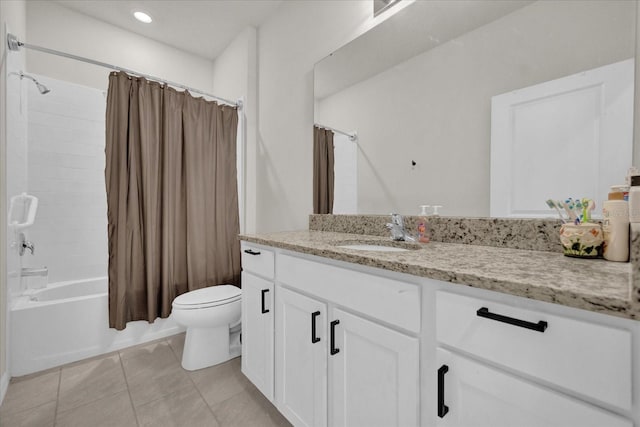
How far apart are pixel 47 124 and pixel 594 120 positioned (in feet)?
11.5

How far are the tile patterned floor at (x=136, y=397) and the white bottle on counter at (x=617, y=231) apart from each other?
1471 mm

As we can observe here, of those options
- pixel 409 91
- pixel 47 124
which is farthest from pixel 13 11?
pixel 409 91

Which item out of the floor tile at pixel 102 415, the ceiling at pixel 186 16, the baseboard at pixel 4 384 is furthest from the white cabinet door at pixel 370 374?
the ceiling at pixel 186 16

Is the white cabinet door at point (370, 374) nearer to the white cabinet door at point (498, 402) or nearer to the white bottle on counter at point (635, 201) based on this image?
the white cabinet door at point (498, 402)

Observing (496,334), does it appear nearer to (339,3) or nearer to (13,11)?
(339,3)

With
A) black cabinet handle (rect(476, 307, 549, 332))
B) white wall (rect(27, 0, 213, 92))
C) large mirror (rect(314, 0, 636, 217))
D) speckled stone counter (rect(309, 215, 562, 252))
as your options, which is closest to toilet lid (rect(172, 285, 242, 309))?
large mirror (rect(314, 0, 636, 217))

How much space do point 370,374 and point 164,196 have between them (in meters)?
1.94

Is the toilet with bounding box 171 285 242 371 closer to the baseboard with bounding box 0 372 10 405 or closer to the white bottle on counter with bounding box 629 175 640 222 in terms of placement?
the baseboard with bounding box 0 372 10 405

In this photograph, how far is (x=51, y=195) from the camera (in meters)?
2.36

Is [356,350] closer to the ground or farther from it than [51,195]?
closer to the ground

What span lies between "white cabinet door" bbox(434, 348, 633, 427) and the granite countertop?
0.19 meters

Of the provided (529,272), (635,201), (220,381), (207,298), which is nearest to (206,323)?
(207,298)

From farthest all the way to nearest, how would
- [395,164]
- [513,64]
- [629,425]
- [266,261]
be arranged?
[395,164] < [266,261] < [513,64] < [629,425]

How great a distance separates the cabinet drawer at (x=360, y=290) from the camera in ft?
2.59
